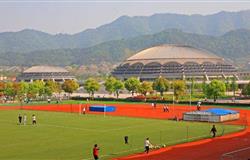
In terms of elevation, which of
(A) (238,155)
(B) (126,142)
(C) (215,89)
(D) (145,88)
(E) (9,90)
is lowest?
(A) (238,155)

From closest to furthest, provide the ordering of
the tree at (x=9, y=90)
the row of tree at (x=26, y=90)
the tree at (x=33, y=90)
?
the tree at (x=9, y=90), the row of tree at (x=26, y=90), the tree at (x=33, y=90)

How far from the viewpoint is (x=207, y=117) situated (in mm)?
59156

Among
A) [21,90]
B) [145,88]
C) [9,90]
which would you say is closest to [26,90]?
[21,90]

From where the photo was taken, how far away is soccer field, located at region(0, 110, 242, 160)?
1432 inches

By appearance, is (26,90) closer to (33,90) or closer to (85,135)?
(33,90)

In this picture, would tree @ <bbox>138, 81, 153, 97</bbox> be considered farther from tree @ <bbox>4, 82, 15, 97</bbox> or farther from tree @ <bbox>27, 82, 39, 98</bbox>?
tree @ <bbox>4, 82, 15, 97</bbox>

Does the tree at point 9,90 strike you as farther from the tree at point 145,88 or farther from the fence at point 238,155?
the fence at point 238,155

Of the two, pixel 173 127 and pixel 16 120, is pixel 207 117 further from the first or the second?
pixel 16 120

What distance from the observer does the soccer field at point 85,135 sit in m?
36.4

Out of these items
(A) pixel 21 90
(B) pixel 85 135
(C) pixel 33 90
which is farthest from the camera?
(C) pixel 33 90

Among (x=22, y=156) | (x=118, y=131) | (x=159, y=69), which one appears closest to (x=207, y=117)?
(x=118, y=131)

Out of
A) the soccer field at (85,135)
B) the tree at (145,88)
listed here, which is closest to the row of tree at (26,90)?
the tree at (145,88)

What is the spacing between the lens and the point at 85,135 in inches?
1841

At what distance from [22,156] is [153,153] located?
10598mm
